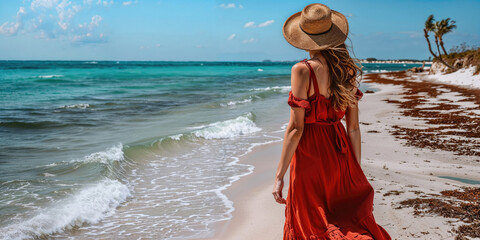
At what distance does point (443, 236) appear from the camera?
402cm

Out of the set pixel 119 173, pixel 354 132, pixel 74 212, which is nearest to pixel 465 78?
pixel 119 173

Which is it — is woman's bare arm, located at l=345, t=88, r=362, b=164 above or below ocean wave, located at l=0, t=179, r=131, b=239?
above

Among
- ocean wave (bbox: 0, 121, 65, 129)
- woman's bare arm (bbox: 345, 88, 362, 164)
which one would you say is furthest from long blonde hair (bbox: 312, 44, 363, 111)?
ocean wave (bbox: 0, 121, 65, 129)

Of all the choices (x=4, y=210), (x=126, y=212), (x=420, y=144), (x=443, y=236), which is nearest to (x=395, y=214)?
(x=443, y=236)

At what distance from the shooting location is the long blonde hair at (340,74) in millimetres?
2348

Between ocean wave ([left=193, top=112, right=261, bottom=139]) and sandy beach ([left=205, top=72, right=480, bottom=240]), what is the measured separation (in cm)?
142

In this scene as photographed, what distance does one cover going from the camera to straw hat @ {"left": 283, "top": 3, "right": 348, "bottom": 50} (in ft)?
7.75

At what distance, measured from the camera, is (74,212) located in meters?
5.70

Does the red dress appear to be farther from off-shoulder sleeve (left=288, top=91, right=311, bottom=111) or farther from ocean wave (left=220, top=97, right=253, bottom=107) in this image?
ocean wave (left=220, top=97, right=253, bottom=107)

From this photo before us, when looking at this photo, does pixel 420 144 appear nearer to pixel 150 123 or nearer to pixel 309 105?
pixel 309 105

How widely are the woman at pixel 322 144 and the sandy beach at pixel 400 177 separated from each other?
84.8 inches

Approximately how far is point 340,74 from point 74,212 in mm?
4853

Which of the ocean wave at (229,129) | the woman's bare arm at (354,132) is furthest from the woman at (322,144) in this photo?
the ocean wave at (229,129)

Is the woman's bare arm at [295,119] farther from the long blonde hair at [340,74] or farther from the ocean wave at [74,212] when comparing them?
the ocean wave at [74,212]
